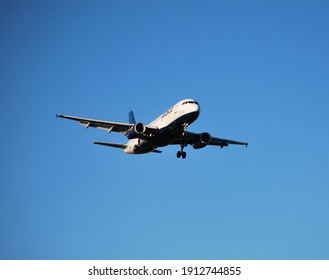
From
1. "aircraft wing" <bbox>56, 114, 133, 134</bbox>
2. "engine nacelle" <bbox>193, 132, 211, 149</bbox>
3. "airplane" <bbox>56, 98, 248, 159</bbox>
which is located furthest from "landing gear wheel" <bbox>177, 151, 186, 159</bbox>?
"aircraft wing" <bbox>56, 114, 133, 134</bbox>

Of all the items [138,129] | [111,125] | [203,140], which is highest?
[111,125]

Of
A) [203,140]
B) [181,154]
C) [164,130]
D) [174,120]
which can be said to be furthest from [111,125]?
[203,140]

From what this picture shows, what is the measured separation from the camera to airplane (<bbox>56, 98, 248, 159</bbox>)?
1987 inches

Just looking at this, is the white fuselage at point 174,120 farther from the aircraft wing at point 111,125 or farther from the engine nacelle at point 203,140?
the engine nacelle at point 203,140

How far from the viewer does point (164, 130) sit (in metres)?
51.3

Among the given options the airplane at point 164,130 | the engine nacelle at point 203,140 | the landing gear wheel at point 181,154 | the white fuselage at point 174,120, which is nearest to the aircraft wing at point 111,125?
the airplane at point 164,130

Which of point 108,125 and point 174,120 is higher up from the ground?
point 108,125

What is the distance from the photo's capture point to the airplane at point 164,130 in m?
50.5

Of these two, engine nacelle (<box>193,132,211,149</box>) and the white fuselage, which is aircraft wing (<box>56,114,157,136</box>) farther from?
engine nacelle (<box>193,132,211,149</box>)

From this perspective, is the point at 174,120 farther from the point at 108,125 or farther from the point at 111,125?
the point at 108,125

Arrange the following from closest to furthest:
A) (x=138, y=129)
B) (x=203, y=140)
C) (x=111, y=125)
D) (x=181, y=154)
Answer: (x=138, y=129) < (x=111, y=125) < (x=203, y=140) < (x=181, y=154)
